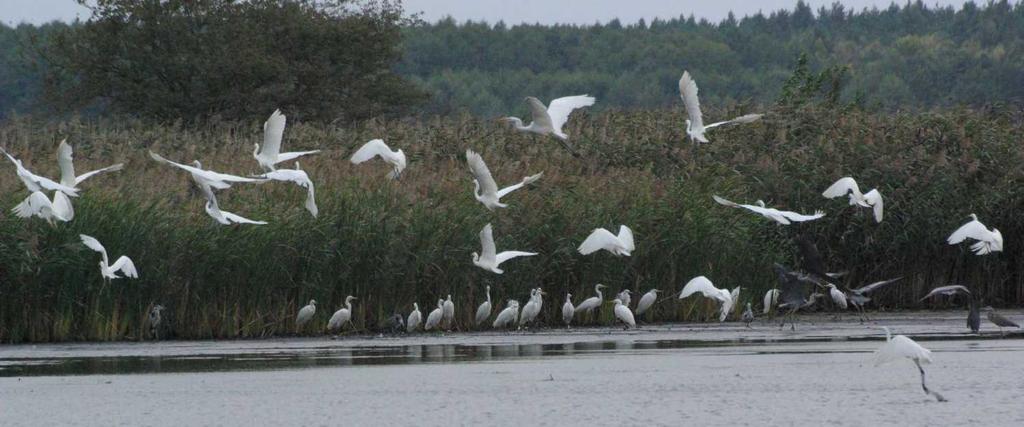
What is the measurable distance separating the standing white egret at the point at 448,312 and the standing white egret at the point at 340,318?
100 cm

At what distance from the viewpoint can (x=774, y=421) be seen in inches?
406

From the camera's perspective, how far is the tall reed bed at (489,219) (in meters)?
17.8

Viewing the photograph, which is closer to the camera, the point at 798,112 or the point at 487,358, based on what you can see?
the point at 487,358

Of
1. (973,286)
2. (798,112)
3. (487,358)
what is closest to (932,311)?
(973,286)

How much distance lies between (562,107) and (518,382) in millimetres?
8147

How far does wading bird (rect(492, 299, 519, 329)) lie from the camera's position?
60.6ft

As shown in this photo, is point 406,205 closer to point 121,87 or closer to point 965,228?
point 965,228

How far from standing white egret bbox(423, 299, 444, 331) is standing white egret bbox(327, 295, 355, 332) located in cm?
83

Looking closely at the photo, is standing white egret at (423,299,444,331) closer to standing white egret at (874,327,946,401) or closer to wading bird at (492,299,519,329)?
wading bird at (492,299,519,329)

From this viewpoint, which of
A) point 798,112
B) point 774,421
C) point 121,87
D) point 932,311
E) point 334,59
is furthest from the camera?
point 334,59

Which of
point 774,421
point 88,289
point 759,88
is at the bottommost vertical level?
point 774,421

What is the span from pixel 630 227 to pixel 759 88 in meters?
65.0

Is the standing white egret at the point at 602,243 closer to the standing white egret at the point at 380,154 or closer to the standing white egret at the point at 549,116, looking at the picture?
the standing white egret at the point at 549,116

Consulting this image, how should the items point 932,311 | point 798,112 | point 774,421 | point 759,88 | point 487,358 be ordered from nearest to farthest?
1. point 774,421
2. point 487,358
3. point 932,311
4. point 798,112
5. point 759,88
